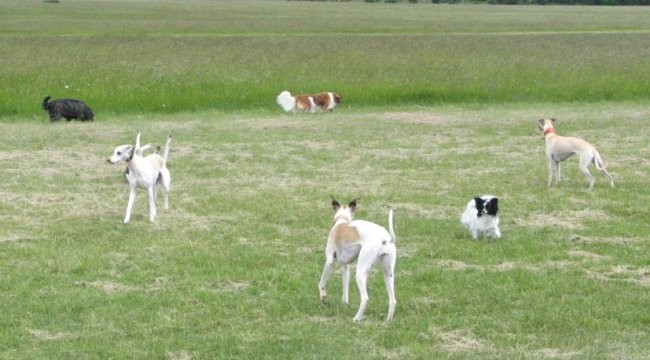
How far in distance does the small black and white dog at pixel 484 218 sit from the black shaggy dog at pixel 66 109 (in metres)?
12.3

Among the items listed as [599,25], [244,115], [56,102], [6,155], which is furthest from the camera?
[599,25]

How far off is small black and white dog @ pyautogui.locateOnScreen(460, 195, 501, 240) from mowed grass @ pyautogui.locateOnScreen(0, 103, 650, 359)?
0.57 feet

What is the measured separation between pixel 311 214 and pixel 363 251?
14.6 feet

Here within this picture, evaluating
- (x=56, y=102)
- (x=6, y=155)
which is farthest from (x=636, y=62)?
(x=6, y=155)

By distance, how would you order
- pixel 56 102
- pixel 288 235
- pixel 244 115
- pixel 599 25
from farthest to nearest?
pixel 599 25, pixel 244 115, pixel 56 102, pixel 288 235

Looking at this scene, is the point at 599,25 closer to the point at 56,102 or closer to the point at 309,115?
the point at 309,115

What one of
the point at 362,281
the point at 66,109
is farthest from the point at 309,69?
the point at 362,281

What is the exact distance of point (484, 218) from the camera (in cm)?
1036

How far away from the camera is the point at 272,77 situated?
88.5ft

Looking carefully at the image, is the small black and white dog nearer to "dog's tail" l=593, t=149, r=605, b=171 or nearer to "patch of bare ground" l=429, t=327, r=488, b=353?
"patch of bare ground" l=429, t=327, r=488, b=353

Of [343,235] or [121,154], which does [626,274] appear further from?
[121,154]

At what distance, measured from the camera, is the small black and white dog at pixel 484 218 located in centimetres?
1030

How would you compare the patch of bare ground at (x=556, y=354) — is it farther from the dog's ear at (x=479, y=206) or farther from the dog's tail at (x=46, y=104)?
the dog's tail at (x=46, y=104)

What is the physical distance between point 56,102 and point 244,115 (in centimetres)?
414
